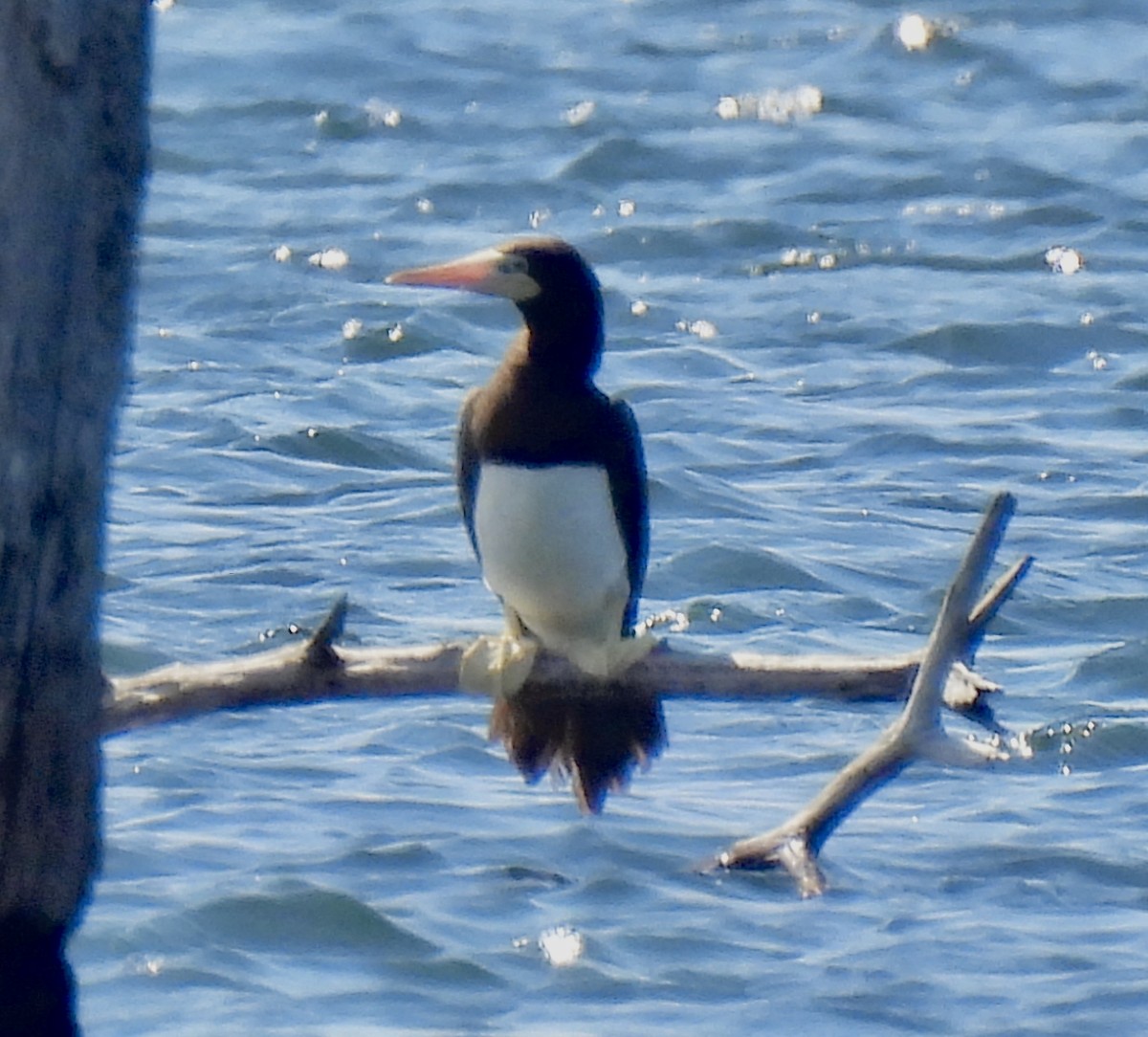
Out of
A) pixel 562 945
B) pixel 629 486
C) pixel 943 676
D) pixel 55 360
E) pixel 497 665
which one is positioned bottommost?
Answer: pixel 562 945

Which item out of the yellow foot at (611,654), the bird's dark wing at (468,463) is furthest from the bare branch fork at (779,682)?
the bird's dark wing at (468,463)

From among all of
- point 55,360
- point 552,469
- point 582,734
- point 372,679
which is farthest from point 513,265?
point 55,360

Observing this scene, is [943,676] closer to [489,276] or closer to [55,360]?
[55,360]

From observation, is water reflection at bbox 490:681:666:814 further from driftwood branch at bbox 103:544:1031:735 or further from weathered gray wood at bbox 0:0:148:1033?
weathered gray wood at bbox 0:0:148:1033

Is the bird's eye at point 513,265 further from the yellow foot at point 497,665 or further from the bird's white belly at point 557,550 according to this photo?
the yellow foot at point 497,665

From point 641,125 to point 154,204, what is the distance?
100 inches

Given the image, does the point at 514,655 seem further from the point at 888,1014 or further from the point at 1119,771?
the point at 1119,771

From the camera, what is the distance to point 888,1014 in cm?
703

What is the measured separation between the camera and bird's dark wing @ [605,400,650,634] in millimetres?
6336

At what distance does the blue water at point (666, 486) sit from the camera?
737 cm

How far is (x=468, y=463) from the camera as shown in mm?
6430

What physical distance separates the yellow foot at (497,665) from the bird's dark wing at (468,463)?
345 millimetres

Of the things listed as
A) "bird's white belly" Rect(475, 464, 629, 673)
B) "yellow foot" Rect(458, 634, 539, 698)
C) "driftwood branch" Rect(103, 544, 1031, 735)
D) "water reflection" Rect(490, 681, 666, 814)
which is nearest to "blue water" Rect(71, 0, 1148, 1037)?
"water reflection" Rect(490, 681, 666, 814)

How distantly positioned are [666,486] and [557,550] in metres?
5.10
